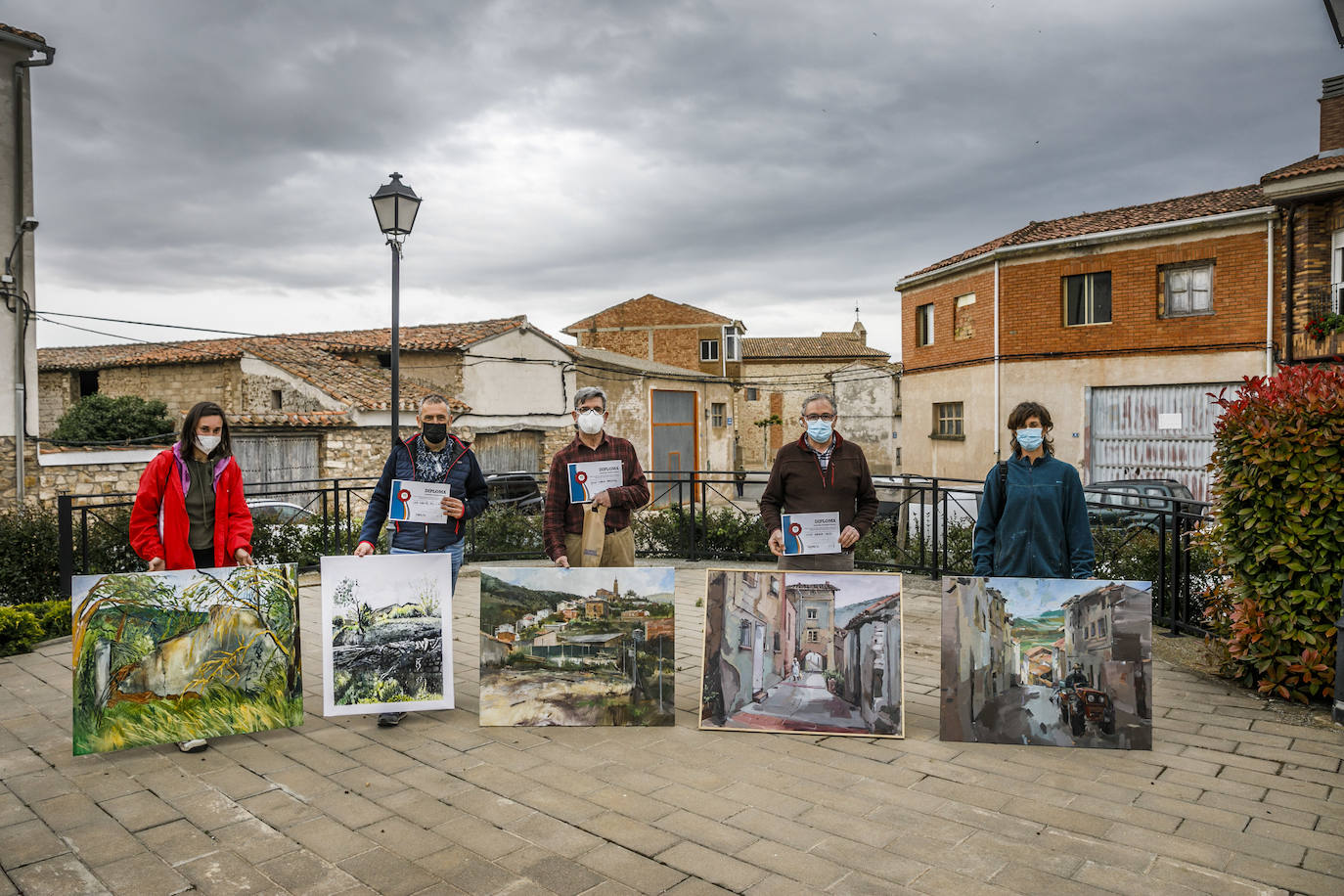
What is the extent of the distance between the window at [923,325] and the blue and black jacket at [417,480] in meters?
21.4

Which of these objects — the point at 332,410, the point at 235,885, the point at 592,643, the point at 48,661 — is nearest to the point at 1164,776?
the point at 592,643

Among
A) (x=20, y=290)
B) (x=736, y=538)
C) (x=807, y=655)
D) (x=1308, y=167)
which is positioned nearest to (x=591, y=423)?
(x=807, y=655)

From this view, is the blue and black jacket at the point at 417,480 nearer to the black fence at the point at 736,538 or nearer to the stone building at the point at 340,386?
the black fence at the point at 736,538

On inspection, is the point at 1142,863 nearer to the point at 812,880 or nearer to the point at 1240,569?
the point at 812,880

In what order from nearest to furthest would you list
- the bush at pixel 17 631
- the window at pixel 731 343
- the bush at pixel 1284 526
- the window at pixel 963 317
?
1. the bush at pixel 1284 526
2. the bush at pixel 17 631
3. the window at pixel 963 317
4. the window at pixel 731 343

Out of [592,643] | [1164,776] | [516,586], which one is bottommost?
[1164,776]

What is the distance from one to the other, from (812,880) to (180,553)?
3733 mm

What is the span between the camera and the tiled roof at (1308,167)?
623 inches

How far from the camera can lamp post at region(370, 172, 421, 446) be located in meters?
9.98

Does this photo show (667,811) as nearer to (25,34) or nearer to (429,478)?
(429,478)

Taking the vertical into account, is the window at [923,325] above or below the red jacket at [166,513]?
above

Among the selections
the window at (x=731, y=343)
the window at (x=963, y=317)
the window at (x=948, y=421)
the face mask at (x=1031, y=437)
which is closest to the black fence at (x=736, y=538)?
the face mask at (x=1031, y=437)

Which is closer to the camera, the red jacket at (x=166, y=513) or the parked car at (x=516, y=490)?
the red jacket at (x=166, y=513)

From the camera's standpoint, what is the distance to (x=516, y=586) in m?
4.70
